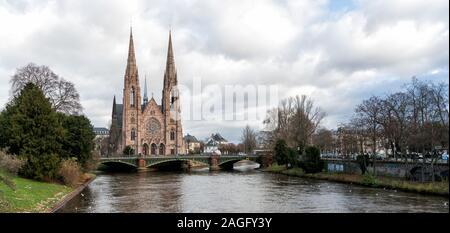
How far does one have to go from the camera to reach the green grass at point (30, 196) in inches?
883

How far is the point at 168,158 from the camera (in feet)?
277

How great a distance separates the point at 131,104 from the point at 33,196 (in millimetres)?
95454

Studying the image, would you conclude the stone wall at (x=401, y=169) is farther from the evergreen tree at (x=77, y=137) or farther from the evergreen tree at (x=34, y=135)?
the evergreen tree at (x=34, y=135)

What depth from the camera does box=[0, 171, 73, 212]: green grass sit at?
22419 millimetres

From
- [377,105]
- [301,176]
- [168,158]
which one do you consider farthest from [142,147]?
[377,105]

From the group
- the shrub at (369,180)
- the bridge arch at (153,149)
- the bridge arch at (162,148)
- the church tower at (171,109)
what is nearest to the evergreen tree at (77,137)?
the shrub at (369,180)

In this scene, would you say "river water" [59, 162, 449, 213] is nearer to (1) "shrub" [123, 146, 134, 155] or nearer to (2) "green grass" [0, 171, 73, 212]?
(2) "green grass" [0, 171, 73, 212]

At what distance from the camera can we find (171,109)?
416ft

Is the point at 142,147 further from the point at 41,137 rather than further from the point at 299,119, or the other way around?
the point at 41,137

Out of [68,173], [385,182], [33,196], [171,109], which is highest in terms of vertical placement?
[171,109]

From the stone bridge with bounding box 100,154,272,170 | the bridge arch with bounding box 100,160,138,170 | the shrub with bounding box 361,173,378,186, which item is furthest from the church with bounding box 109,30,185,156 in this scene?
the shrub with bounding box 361,173,378,186

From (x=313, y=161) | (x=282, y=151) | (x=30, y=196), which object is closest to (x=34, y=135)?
(x=30, y=196)

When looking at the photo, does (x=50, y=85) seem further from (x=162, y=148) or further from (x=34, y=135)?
(x=162, y=148)
